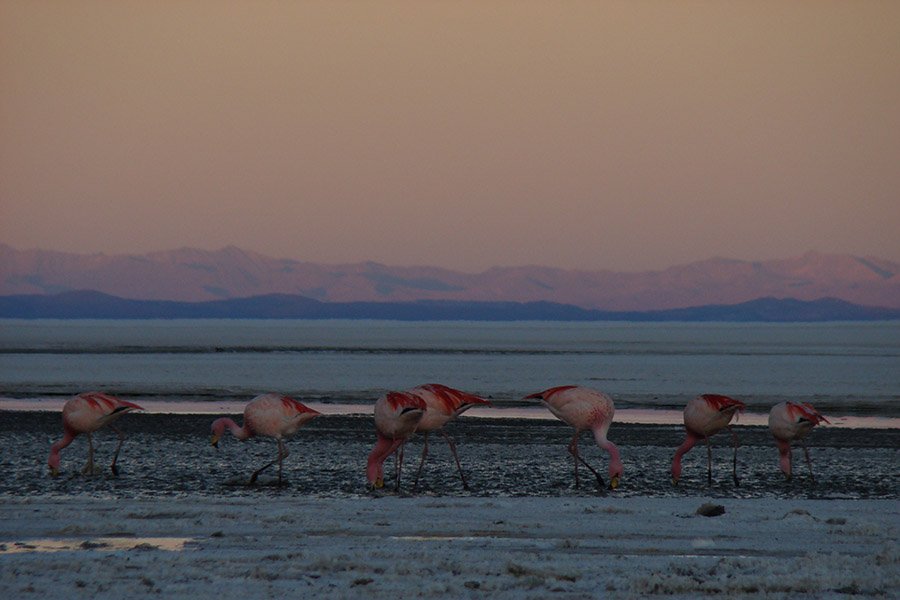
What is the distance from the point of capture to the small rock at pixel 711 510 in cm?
1123

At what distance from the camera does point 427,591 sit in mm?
7938

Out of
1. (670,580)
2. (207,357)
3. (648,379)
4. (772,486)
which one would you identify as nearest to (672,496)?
(772,486)

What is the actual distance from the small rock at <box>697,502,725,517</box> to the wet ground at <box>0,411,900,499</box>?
1.80 meters

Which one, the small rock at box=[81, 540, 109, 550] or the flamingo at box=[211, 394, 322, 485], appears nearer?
the small rock at box=[81, 540, 109, 550]

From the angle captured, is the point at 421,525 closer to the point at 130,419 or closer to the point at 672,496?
the point at 672,496

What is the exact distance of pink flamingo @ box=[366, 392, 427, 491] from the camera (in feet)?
43.5

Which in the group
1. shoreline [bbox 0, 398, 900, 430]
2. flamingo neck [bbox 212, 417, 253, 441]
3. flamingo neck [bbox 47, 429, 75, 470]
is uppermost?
flamingo neck [bbox 212, 417, 253, 441]

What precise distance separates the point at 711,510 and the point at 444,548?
126 inches

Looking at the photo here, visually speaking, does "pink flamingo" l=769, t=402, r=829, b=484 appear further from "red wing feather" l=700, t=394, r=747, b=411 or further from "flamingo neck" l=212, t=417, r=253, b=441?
"flamingo neck" l=212, t=417, r=253, b=441

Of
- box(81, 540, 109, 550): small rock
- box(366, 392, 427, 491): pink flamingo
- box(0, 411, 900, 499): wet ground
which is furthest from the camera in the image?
box(0, 411, 900, 499): wet ground

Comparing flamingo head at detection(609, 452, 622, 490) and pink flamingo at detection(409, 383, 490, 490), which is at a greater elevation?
pink flamingo at detection(409, 383, 490, 490)

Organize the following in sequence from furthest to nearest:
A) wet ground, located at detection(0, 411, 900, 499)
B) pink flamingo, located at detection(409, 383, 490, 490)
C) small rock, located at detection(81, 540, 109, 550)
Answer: pink flamingo, located at detection(409, 383, 490, 490) → wet ground, located at detection(0, 411, 900, 499) → small rock, located at detection(81, 540, 109, 550)

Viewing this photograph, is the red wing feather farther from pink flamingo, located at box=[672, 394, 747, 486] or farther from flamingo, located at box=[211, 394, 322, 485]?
flamingo, located at box=[211, 394, 322, 485]

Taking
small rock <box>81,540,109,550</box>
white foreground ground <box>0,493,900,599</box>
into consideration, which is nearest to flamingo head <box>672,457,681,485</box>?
white foreground ground <box>0,493,900,599</box>
